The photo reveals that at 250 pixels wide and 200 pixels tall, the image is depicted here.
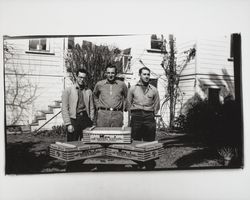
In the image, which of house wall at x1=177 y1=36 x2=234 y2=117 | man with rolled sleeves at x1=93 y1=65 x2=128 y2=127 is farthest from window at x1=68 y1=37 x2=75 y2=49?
house wall at x1=177 y1=36 x2=234 y2=117

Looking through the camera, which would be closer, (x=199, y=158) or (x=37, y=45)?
(x=37, y=45)

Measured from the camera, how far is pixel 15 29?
2.60 meters

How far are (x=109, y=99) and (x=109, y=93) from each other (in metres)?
0.05

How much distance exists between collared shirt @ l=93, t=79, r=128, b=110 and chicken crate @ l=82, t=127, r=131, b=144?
0.22 meters

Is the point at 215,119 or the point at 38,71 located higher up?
the point at 38,71

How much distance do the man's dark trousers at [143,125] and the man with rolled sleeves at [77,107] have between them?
0.37 m

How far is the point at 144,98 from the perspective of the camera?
2678 mm

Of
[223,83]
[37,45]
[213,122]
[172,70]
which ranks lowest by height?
[213,122]

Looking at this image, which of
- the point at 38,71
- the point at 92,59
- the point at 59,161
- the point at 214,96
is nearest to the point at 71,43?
the point at 92,59

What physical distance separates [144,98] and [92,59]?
56 cm

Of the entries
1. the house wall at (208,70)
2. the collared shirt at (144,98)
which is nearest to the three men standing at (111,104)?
the collared shirt at (144,98)

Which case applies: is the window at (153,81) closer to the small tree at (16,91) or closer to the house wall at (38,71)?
the house wall at (38,71)

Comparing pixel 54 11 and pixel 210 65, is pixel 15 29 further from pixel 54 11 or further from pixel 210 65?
pixel 210 65

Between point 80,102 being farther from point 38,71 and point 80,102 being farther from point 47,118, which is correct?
point 38,71
